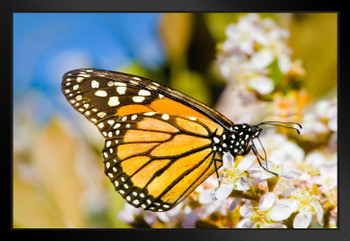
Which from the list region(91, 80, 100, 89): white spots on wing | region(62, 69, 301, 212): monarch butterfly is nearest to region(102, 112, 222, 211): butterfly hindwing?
region(62, 69, 301, 212): monarch butterfly

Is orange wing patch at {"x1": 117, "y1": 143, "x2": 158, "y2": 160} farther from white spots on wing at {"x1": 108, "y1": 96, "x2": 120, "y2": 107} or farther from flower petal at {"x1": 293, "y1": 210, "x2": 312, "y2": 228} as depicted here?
flower petal at {"x1": 293, "y1": 210, "x2": 312, "y2": 228}

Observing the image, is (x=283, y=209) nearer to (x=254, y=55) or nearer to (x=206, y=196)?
(x=206, y=196)

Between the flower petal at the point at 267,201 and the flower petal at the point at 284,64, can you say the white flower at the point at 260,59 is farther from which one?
the flower petal at the point at 267,201

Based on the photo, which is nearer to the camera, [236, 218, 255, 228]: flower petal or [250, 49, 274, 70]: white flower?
[236, 218, 255, 228]: flower petal

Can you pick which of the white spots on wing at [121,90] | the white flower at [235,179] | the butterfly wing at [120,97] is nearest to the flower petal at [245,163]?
the white flower at [235,179]

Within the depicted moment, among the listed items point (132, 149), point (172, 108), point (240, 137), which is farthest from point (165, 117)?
point (240, 137)
